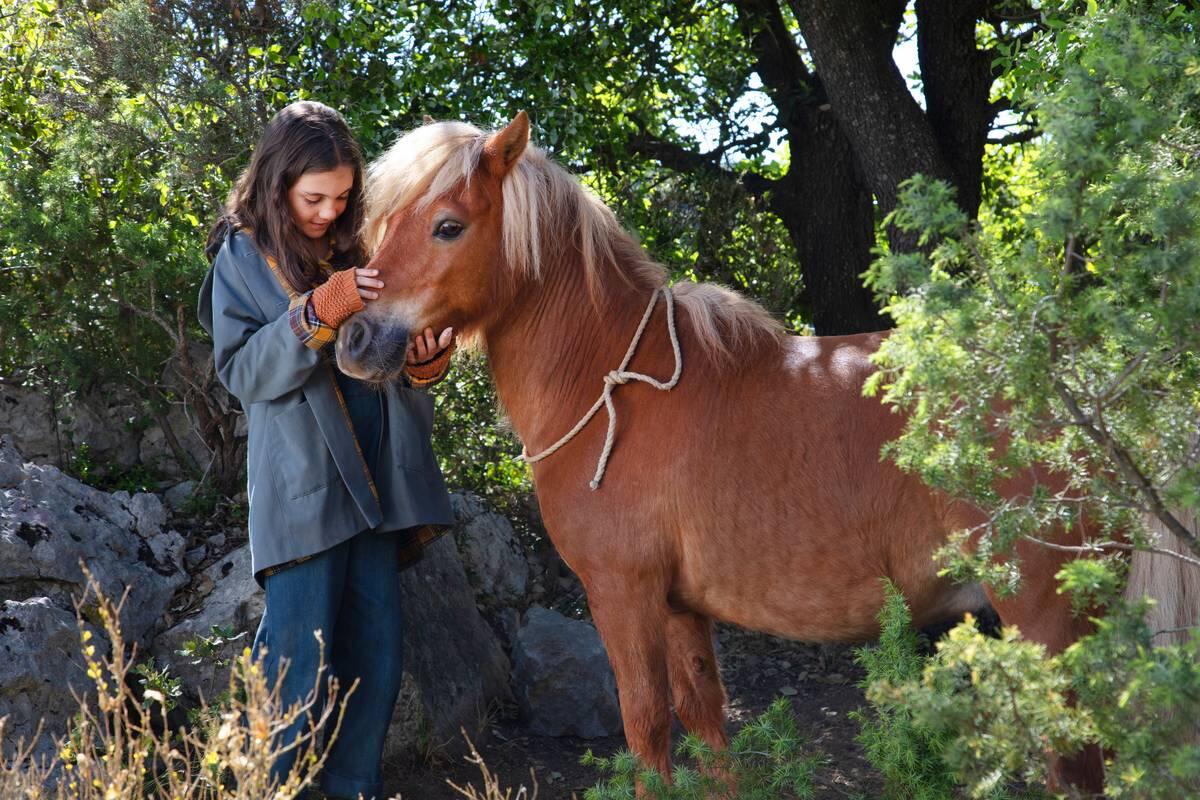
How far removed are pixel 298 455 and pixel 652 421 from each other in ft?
3.19

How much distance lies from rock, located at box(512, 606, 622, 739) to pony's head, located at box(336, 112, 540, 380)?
1.97m

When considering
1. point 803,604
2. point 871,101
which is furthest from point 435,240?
point 871,101

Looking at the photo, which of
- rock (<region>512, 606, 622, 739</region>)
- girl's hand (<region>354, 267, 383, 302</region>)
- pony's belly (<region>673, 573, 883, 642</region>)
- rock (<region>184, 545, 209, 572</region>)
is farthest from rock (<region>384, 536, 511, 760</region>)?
girl's hand (<region>354, 267, 383, 302</region>)

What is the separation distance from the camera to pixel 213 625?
13.0 ft

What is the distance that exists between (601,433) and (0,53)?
4101mm

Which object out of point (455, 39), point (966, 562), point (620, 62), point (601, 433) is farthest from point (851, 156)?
point (966, 562)

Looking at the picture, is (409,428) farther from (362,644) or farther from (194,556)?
(194,556)

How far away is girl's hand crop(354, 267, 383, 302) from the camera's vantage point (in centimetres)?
290

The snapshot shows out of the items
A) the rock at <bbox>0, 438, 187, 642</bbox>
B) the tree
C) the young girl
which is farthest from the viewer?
the tree

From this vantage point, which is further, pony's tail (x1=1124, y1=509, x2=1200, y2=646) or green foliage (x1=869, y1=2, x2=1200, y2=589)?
pony's tail (x1=1124, y1=509, x2=1200, y2=646)

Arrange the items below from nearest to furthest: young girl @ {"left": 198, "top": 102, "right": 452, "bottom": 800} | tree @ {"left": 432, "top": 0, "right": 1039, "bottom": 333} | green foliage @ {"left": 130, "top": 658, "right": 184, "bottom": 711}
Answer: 1. young girl @ {"left": 198, "top": 102, "right": 452, "bottom": 800}
2. green foliage @ {"left": 130, "top": 658, "right": 184, "bottom": 711}
3. tree @ {"left": 432, "top": 0, "right": 1039, "bottom": 333}

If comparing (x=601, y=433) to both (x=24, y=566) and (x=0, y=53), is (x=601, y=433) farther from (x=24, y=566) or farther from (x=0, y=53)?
(x=0, y=53)

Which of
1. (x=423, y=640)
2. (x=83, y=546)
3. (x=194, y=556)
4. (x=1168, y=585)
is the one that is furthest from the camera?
(x=194, y=556)

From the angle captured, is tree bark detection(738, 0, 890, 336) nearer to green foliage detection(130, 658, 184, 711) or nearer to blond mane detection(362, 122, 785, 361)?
blond mane detection(362, 122, 785, 361)
